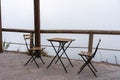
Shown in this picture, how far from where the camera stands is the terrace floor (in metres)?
4.99

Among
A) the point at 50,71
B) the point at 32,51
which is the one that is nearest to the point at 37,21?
the point at 32,51

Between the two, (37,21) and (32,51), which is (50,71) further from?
(37,21)

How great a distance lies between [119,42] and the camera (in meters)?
6.73

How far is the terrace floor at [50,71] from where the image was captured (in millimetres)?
4992

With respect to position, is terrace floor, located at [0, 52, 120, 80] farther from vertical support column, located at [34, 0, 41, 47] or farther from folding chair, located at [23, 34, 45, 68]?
vertical support column, located at [34, 0, 41, 47]

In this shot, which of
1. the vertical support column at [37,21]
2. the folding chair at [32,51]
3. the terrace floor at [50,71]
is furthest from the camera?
the vertical support column at [37,21]

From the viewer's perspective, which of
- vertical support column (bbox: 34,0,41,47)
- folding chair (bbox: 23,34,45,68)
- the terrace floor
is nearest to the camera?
the terrace floor

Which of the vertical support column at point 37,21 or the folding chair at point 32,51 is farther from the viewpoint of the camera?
the vertical support column at point 37,21

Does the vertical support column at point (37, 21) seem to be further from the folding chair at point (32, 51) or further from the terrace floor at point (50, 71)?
the terrace floor at point (50, 71)

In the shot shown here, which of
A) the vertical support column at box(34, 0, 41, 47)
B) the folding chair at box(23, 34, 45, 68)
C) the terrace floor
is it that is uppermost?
the vertical support column at box(34, 0, 41, 47)

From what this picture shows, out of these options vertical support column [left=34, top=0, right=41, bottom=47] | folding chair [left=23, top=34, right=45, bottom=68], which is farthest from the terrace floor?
vertical support column [left=34, top=0, right=41, bottom=47]

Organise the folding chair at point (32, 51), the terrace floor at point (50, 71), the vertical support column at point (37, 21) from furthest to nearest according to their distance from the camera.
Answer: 1. the vertical support column at point (37, 21)
2. the folding chair at point (32, 51)
3. the terrace floor at point (50, 71)

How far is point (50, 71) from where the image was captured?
5469mm

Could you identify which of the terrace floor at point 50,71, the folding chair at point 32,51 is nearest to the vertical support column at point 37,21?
the folding chair at point 32,51
